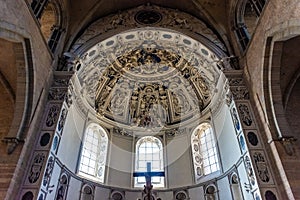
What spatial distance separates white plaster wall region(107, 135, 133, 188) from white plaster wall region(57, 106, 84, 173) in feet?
6.74

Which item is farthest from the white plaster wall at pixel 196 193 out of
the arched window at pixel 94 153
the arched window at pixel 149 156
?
the arched window at pixel 94 153

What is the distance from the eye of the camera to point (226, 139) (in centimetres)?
1158

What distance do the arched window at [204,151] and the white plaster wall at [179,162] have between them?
1.06ft

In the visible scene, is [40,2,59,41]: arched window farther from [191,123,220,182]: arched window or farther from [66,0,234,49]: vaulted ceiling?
[191,123,220,182]: arched window

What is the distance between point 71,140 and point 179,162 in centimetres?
557

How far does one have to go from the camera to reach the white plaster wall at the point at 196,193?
1193cm

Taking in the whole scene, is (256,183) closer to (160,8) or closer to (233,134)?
(233,134)

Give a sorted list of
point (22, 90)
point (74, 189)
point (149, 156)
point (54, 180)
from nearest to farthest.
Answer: point (22, 90) → point (54, 180) → point (74, 189) → point (149, 156)

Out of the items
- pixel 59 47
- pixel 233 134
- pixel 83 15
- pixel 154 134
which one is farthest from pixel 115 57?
pixel 233 134

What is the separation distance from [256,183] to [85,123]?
837cm

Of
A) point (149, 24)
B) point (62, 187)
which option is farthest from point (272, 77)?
point (62, 187)

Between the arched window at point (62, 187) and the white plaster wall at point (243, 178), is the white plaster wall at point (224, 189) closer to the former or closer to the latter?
the white plaster wall at point (243, 178)

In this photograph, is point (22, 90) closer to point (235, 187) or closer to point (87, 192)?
point (87, 192)

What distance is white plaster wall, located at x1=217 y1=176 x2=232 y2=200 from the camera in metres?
11.0
